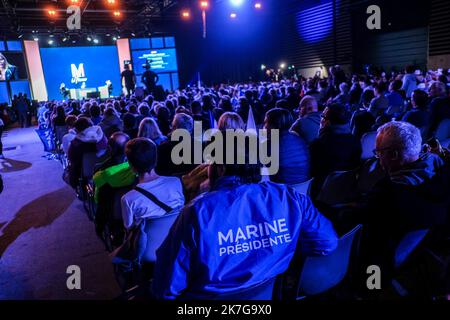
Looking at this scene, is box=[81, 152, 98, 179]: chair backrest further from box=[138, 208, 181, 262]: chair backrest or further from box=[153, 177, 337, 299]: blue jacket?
box=[153, 177, 337, 299]: blue jacket

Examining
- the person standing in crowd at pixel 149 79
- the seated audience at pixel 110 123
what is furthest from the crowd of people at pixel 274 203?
the person standing in crowd at pixel 149 79

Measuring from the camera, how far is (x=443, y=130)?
4301mm

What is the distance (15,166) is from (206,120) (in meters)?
5.02

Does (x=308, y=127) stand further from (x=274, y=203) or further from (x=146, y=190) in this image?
(x=274, y=203)

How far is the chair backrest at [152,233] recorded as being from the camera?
2.09 m

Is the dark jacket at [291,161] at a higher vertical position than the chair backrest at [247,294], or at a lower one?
higher

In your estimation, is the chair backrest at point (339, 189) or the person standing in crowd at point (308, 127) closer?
the chair backrest at point (339, 189)

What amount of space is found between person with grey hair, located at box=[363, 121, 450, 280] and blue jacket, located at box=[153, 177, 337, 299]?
571 mm

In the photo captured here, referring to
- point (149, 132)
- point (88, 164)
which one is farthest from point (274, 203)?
point (88, 164)

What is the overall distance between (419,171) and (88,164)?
12.0ft

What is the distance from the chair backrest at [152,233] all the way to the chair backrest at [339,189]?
1303mm

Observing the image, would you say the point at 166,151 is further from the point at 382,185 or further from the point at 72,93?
the point at 72,93

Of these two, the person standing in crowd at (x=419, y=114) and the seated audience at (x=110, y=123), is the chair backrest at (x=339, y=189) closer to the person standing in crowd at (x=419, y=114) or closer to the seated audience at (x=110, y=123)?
the person standing in crowd at (x=419, y=114)
